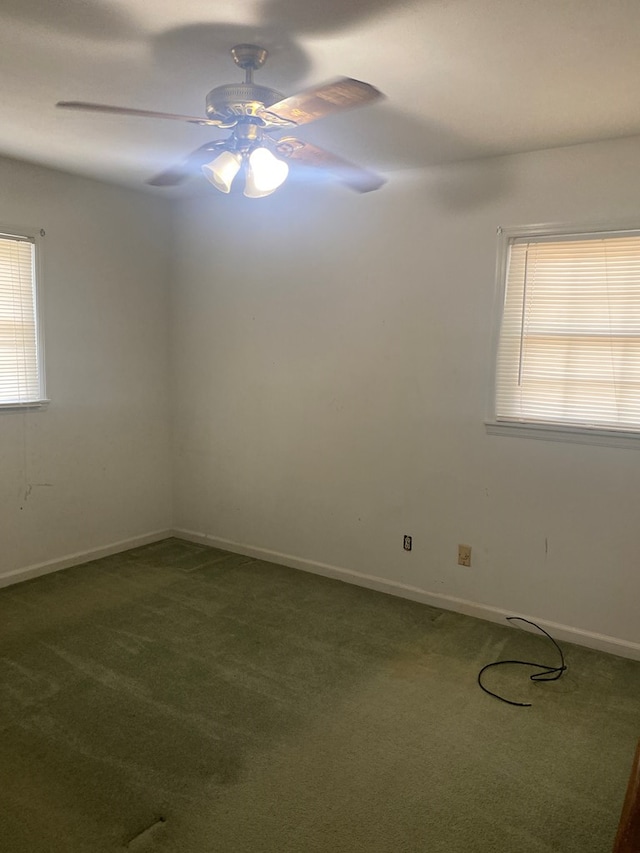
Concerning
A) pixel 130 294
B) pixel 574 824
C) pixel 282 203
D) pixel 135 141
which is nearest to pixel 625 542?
pixel 574 824

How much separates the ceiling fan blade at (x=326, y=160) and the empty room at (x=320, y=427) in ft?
0.07

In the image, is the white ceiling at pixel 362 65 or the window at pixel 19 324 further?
the window at pixel 19 324

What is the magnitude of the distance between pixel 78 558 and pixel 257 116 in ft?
10.5

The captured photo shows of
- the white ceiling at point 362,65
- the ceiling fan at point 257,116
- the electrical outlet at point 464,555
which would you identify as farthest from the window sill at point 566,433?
the ceiling fan at point 257,116

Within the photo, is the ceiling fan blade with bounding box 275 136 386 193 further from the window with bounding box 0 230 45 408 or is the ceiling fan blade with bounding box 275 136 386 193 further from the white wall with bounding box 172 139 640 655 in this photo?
the window with bounding box 0 230 45 408

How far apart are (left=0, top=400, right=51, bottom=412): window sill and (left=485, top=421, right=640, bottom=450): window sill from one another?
8.88ft

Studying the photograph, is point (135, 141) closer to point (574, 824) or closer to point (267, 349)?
point (267, 349)

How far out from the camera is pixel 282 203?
3.99m

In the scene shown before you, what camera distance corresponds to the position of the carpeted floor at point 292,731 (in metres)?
1.90

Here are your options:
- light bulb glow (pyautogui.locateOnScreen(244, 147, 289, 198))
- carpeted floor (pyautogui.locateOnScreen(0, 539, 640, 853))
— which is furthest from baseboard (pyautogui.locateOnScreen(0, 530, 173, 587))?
light bulb glow (pyautogui.locateOnScreen(244, 147, 289, 198))

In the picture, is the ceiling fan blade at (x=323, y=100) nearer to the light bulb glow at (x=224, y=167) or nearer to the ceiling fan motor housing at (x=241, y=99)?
the ceiling fan motor housing at (x=241, y=99)

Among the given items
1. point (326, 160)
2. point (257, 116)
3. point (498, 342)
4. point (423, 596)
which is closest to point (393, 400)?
point (498, 342)

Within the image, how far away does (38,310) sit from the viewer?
379 centimetres

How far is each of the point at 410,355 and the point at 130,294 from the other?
6.88 ft
